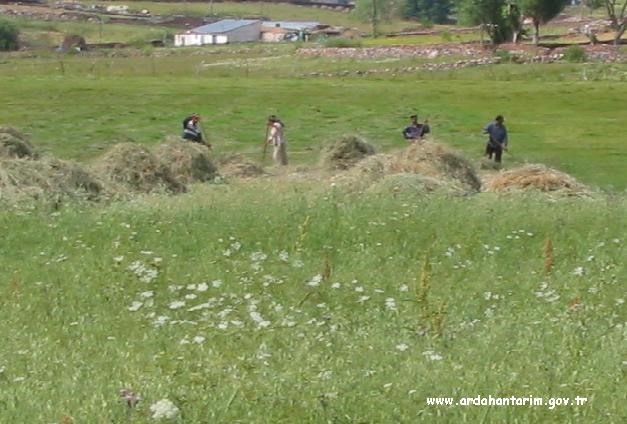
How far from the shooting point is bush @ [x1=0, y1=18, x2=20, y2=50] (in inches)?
4304

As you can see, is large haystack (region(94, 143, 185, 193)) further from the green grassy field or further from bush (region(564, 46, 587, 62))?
bush (region(564, 46, 587, 62))

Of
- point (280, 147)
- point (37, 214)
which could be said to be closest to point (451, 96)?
point (280, 147)

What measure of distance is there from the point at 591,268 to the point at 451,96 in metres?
35.3

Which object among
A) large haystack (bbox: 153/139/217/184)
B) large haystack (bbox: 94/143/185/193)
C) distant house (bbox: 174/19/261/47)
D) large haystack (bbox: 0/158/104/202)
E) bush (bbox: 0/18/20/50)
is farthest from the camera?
distant house (bbox: 174/19/261/47)

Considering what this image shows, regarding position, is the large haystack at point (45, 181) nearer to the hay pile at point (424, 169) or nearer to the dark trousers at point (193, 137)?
the hay pile at point (424, 169)

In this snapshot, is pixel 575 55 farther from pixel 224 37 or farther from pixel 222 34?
pixel 222 34

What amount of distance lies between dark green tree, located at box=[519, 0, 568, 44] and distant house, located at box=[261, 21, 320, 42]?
3993 cm

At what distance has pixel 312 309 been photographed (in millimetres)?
10461

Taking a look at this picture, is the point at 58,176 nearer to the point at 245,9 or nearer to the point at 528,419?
the point at 528,419

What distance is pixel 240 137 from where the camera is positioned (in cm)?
3541

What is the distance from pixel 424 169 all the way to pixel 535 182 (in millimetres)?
2159

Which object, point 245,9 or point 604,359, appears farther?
point 245,9

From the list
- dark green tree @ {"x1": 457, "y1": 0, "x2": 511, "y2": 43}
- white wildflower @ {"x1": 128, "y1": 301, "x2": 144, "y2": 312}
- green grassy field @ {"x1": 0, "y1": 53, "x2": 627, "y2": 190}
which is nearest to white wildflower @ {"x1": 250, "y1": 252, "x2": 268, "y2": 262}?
white wildflower @ {"x1": 128, "y1": 301, "x2": 144, "y2": 312}

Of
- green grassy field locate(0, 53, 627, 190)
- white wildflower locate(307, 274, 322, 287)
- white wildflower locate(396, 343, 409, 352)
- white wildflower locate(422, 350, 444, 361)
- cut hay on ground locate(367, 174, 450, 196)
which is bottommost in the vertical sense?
green grassy field locate(0, 53, 627, 190)
